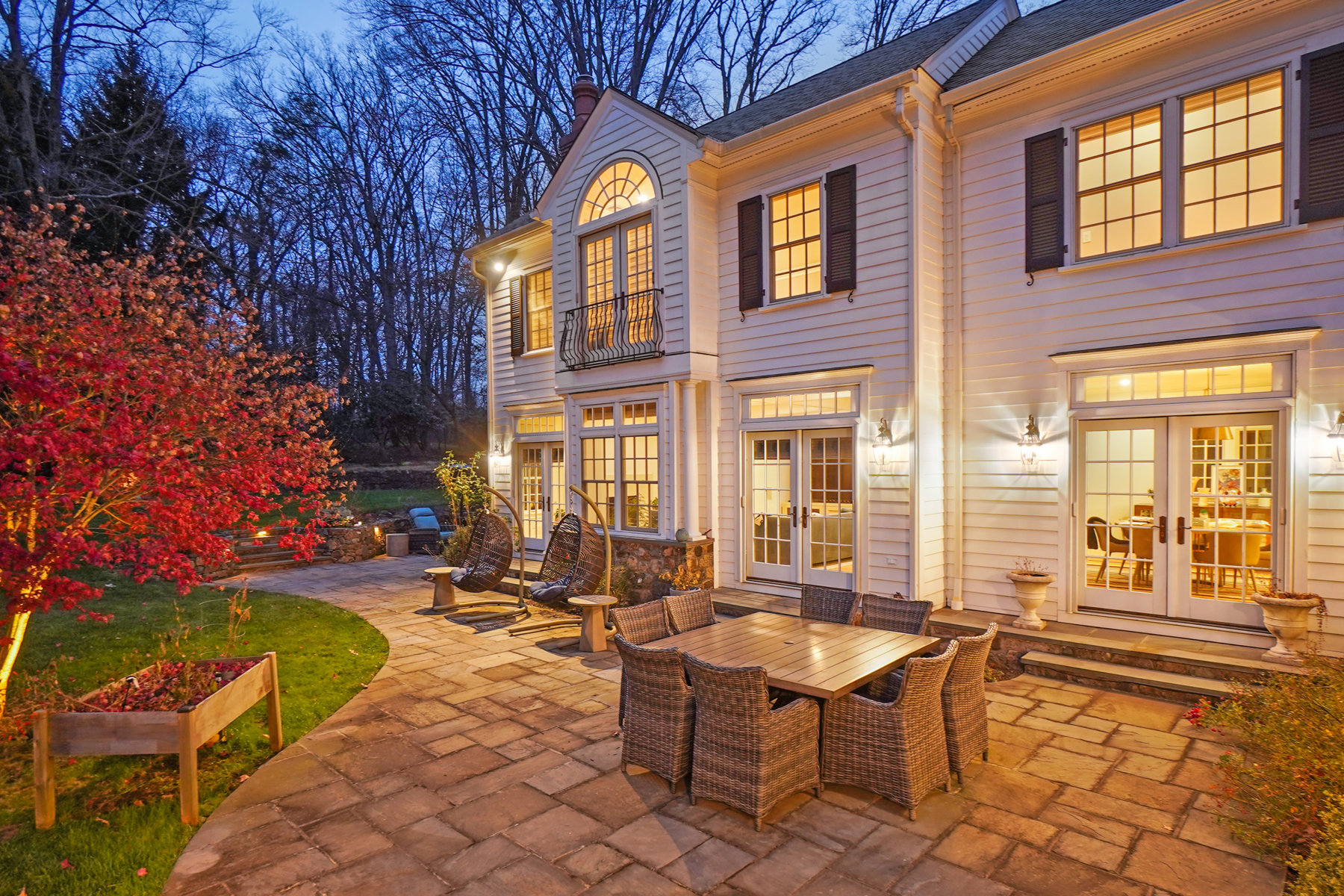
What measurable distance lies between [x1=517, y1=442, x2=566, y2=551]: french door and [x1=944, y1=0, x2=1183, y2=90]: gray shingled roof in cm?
761

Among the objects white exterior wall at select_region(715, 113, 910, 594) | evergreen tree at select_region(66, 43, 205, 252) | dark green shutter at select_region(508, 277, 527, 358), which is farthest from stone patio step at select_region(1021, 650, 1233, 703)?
evergreen tree at select_region(66, 43, 205, 252)

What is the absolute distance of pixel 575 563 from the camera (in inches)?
326

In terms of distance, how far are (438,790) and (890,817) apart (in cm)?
250

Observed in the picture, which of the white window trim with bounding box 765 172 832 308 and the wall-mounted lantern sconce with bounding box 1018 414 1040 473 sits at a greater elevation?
the white window trim with bounding box 765 172 832 308

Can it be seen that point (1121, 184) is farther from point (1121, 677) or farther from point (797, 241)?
point (1121, 677)

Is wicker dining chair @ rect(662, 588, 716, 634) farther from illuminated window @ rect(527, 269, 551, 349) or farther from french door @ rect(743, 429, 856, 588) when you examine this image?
illuminated window @ rect(527, 269, 551, 349)

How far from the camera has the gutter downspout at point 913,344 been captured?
22.2ft

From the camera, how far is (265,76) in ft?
70.1

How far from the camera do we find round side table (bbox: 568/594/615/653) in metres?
6.82

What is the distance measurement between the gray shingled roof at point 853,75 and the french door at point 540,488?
217 inches

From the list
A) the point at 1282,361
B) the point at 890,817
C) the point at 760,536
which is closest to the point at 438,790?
the point at 890,817

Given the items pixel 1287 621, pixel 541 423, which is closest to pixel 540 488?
pixel 541 423

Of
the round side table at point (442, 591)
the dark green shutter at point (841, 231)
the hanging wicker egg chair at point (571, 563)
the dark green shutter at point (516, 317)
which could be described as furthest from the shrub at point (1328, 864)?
the dark green shutter at point (516, 317)

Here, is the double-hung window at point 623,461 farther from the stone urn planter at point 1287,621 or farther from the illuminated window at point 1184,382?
the stone urn planter at point 1287,621
